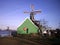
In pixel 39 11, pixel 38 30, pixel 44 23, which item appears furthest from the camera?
pixel 44 23

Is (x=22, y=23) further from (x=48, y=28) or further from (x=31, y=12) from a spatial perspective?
(x=48, y=28)

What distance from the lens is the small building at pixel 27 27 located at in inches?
644

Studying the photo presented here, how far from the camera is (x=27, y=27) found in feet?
55.1

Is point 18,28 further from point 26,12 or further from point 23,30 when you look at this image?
point 26,12

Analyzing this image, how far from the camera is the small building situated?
53.7 ft

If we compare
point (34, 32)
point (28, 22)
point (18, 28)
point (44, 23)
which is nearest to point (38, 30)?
point (34, 32)

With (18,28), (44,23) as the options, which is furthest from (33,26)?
(44,23)

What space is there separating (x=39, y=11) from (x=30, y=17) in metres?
1.51

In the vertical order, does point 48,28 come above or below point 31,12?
below

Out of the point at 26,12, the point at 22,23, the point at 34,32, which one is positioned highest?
the point at 26,12

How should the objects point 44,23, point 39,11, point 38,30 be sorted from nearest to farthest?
point 38,30
point 39,11
point 44,23

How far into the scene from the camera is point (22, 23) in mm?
17000

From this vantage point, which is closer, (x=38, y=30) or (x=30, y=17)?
(x=38, y=30)

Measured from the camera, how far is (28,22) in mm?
16719
